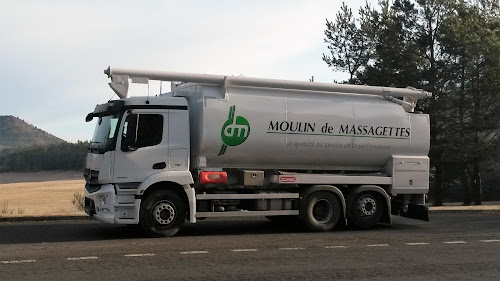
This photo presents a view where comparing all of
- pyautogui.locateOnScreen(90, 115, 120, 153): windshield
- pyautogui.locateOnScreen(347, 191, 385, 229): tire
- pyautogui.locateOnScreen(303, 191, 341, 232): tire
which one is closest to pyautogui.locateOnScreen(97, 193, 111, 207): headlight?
pyautogui.locateOnScreen(90, 115, 120, 153): windshield

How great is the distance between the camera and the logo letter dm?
1211cm

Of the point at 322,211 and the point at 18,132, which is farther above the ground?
the point at 18,132

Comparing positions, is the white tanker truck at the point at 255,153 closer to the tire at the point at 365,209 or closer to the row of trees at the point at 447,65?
the tire at the point at 365,209

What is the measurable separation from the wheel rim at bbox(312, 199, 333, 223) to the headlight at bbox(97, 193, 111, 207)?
4.69 metres

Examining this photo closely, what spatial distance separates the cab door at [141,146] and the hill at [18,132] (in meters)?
149

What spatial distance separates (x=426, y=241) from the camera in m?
11.5

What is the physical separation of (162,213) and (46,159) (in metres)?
81.7

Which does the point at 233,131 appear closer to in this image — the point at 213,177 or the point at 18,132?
the point at 213,177

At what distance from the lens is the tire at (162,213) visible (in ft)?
37.4

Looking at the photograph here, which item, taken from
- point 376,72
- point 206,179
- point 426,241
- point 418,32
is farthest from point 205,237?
point 418,32

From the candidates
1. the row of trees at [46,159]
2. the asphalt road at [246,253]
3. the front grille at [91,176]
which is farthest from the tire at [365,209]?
the row of trees at [46,159]

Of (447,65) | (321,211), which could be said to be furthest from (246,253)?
(447,65)

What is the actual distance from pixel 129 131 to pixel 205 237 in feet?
8.77

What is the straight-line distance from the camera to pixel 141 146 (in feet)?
37.6
